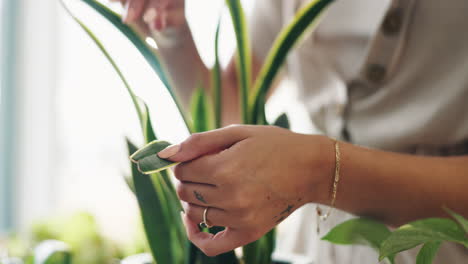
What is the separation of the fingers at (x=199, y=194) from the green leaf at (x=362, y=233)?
0.29 ft

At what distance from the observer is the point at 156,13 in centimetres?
38

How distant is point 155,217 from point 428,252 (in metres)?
0.19

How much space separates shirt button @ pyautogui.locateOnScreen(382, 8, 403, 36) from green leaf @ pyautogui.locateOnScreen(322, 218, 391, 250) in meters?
0.23

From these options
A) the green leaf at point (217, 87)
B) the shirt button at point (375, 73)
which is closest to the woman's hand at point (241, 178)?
the green leaf at point (217, 87)

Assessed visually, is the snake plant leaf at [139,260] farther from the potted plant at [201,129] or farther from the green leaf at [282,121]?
the green leaf at [282,121]

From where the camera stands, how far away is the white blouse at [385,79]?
1.50ft

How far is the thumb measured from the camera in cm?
27

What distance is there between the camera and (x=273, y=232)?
0.39 m

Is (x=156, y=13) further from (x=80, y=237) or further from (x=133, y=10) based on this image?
(x=80, y=237)

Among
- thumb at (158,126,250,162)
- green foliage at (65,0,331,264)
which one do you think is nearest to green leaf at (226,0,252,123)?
green foliage at (65,0,331,264)

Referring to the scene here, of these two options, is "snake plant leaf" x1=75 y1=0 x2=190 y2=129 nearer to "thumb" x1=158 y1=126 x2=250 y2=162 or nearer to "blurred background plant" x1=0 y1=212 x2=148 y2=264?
"thumb" x1=158 y1=126 x2=250 y2=162

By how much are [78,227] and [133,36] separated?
45 centimetres

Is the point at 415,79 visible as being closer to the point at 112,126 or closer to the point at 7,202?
the point at 112,126

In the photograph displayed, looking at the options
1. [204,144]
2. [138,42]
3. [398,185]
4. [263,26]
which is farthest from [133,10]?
[263,26]
